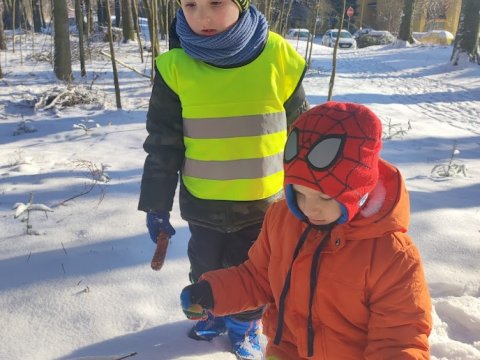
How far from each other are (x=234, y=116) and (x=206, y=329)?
0.94 meters

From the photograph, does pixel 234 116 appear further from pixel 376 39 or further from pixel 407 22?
pixel 376 39

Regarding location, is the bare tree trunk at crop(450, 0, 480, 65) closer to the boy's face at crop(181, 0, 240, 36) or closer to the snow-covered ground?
the snow-covered ground

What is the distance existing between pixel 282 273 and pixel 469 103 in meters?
8.76

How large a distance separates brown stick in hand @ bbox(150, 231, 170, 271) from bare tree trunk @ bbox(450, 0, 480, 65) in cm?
1352

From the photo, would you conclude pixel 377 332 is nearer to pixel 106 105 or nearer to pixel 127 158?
pixel 127 158

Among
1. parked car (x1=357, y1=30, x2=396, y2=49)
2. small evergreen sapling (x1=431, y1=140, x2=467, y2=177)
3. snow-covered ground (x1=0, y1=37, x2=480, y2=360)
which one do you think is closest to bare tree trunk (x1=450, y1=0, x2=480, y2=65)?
snow-covered ground (x1=0, y1=37, x2=480, y2=360)

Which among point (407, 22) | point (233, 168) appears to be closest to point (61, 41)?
point (233, 168)

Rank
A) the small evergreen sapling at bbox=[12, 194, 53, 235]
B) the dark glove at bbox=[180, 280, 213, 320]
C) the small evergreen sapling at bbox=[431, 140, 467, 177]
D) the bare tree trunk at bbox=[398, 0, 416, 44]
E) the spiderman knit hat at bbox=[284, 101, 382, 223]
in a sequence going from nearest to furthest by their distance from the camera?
1. the spiderman knit hat at bbox=[284, 101, 382, 223]
2. the dark glove at bbox=[180, 280, 213, 320]
3. the small evergreen sapling at bbox=[12, 194, 53, 235]
4. the small evergreen sapling at bbox=[431, 140, 467, 177]
5. the bare tree trunk at bbox=[398, 0, 416, 44]

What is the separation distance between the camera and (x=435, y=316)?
199 centimetres

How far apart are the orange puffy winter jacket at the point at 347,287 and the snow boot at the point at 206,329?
1.94 ft

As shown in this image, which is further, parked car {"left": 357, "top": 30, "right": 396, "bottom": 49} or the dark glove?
parked car {"left": 357, "top": 30, "right": 396, "bottom": 49}

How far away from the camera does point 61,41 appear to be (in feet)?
27.8

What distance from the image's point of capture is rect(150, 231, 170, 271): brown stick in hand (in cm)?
163

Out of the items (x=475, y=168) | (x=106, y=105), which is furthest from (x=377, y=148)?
(x=106, y=105)
